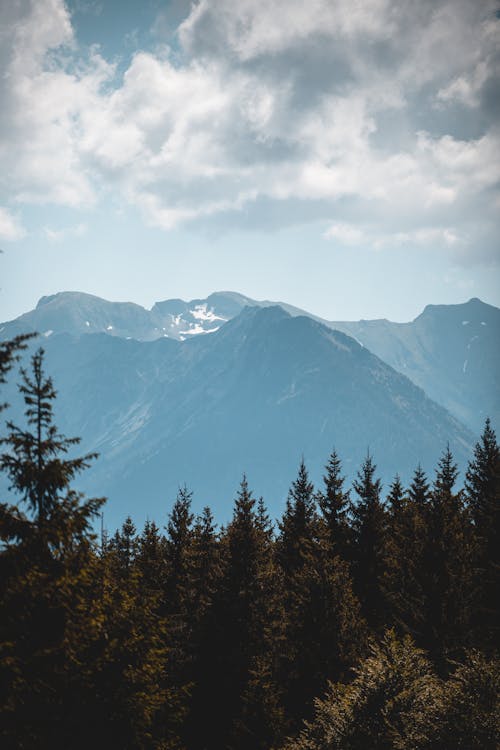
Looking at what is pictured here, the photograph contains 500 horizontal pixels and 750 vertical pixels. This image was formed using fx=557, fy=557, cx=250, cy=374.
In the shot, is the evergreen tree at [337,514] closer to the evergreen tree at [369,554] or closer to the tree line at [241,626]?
the tree line at [241,626]

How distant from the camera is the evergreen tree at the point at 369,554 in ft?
116

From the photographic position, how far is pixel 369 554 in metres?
36.8

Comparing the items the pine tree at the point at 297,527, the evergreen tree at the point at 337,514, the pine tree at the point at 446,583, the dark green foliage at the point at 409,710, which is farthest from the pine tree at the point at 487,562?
the pine tree at the point at 297,527

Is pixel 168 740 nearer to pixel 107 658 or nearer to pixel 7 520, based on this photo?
pixel 107 658

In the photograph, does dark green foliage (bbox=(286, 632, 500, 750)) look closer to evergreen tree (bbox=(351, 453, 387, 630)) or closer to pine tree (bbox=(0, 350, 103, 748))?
pine tree (bbox=(0, 350, 103, 748))

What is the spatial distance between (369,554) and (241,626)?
13403mm

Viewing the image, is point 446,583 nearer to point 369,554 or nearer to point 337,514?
point 369,554

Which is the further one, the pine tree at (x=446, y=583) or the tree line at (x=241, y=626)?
the pine tree at (x=446, y=583)

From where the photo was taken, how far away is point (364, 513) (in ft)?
124

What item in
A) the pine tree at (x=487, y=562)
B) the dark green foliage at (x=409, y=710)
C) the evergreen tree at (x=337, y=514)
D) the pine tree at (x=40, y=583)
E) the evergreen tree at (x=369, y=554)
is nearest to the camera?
the pine tree at (x=40, y=583)

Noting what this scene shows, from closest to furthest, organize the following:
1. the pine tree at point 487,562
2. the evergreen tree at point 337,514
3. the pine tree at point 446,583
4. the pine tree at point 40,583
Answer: the pine tree at point 40,583 < the pine tree at point 446,583 < the pine tree at point 487,562 < the evergreen tree at point 337,514

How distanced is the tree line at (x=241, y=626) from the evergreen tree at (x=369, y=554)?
13 cm

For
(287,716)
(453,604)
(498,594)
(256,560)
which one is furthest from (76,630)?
(498,594)

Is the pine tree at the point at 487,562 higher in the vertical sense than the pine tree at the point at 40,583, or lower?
lower
